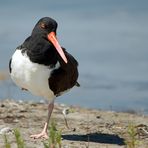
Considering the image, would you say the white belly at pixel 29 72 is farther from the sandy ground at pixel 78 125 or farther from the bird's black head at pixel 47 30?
the sandy ground at pixel 78 125

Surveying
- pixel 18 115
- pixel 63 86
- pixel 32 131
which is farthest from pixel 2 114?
pixel 63 86

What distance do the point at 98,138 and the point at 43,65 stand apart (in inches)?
66.7

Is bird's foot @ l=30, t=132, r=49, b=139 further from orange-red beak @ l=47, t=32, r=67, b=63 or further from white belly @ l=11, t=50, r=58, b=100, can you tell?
orange-red beak @ l=47, t=32, r=67, b=63

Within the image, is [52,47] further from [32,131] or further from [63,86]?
[32,131]

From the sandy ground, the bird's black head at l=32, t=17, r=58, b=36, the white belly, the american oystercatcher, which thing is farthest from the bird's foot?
the bird's black head at l=32, t=17, r=58, b=36

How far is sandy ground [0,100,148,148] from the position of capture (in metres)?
9.67

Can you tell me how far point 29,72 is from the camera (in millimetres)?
9664

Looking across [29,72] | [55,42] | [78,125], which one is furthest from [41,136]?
[78,125]

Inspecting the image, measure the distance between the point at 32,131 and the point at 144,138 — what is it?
193 centimetres

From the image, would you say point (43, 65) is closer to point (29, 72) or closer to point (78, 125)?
point (29, 72)

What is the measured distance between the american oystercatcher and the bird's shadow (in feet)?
1.58

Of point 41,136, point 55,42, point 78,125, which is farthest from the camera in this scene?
point 78,125

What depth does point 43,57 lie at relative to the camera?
980 centimetres

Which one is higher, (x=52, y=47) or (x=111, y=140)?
(x=52, y=47)
